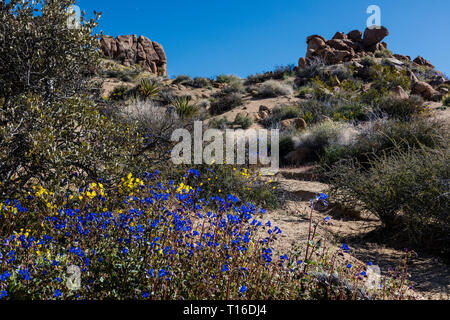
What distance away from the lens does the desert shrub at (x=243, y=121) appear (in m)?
16.9

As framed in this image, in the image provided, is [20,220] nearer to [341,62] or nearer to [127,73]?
[127,73]

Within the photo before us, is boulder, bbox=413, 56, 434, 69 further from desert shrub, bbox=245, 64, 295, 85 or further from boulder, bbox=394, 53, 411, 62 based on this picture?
desert shrub, bbox=245, 64, 295, 85

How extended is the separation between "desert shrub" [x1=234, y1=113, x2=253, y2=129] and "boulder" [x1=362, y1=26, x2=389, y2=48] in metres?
20.3

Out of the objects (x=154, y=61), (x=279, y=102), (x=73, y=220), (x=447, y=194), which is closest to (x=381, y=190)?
(x=447, y=194)

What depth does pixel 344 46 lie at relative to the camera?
98.6 ft

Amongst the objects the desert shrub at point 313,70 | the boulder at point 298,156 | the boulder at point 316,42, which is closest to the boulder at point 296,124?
the boulder at point 298,156

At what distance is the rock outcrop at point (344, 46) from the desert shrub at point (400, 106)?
14167mm

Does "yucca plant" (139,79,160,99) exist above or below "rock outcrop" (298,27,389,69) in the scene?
below

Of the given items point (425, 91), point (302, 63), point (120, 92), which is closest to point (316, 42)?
point (302, 63)

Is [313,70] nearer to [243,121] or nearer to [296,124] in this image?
[243,121]

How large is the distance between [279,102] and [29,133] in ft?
59.5

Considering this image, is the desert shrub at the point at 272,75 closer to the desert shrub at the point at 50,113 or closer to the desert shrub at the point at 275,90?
the desert shrub at the point at 275,90

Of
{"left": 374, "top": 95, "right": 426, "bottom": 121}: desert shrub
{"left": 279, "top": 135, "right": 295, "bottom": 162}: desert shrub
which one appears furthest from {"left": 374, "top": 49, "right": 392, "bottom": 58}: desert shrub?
{"left": 279, "top": 135, "right": 295, "bottom": 162}: desert shrub

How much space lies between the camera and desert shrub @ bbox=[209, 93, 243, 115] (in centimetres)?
2045
